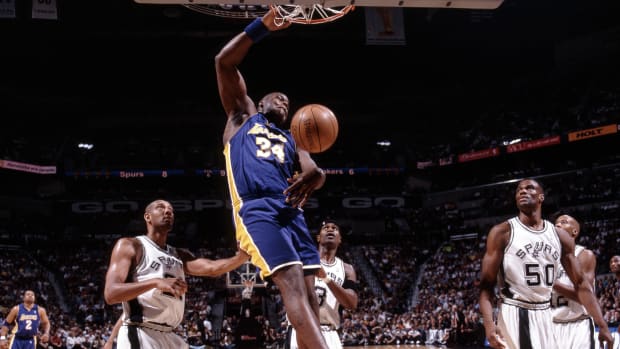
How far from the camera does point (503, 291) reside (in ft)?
17.8

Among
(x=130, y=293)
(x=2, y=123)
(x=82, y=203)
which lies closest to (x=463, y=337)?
(x=130, y=293)

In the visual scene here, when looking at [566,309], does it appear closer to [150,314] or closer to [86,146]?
[150,314]

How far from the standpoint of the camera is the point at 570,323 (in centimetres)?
666

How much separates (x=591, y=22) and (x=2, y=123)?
1094 inches

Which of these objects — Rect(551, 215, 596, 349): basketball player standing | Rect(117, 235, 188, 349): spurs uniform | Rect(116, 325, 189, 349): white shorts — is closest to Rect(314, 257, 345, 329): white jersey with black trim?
Rect(117, 235, 188, 349): spurs uniform

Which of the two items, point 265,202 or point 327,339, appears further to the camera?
point 327,339

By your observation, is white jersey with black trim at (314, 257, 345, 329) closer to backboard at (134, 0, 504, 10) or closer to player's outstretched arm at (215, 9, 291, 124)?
backboard at (134, 0, 504, 10)

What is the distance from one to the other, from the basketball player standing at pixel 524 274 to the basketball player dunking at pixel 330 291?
4.93 feet

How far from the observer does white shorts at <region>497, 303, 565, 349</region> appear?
17.3ft

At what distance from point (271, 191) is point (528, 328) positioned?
2793 millimetres

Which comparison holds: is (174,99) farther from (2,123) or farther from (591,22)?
(591,22)

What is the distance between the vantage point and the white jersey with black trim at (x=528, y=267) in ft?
17.4

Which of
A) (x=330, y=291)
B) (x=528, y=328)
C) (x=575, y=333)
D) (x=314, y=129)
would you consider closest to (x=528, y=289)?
(x=528, y=328)

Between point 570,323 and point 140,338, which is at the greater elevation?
point 140,338
